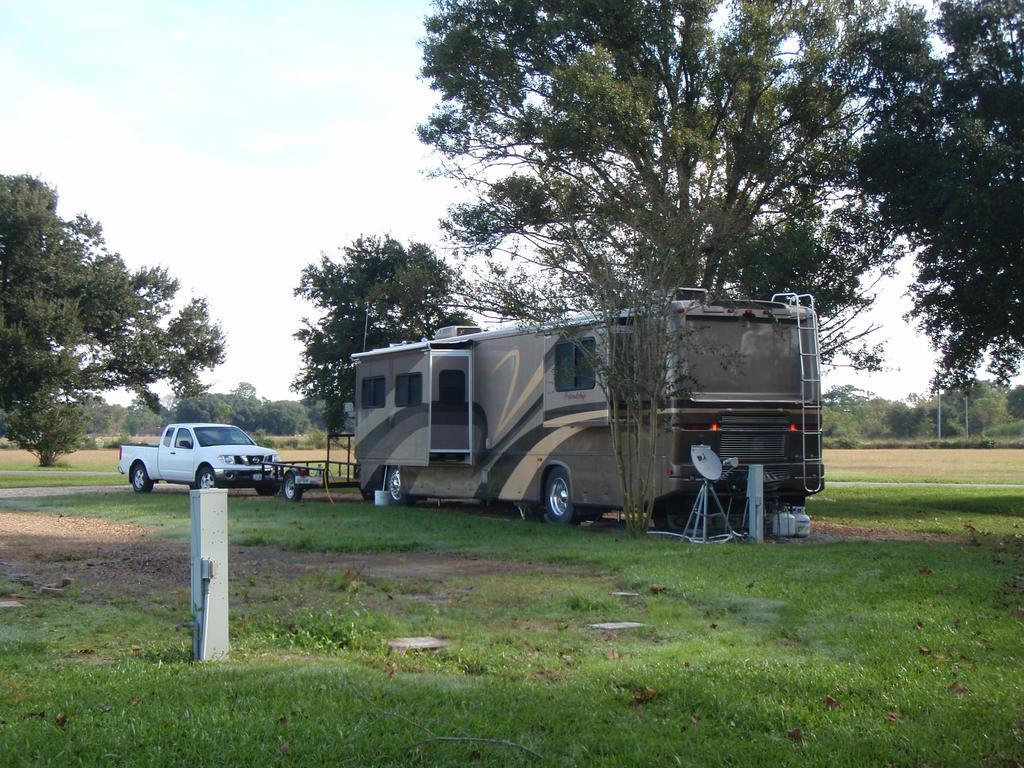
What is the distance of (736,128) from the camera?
22.0 m

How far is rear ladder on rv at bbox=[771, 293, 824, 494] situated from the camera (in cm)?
1529

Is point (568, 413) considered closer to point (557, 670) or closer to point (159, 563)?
point (159, 563)

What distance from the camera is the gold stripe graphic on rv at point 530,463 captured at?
16989 millimetres

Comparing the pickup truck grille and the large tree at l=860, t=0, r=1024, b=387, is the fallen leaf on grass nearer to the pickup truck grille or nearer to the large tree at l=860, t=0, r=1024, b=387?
the large tree at l=860, t=0, r=1024, b=387

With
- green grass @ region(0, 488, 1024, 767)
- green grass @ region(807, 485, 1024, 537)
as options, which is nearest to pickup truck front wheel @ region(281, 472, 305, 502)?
green grass @ region(807, 485, 1024, 537)

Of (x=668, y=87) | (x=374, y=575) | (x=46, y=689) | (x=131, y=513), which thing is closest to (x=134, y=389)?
(x=131, y=513)

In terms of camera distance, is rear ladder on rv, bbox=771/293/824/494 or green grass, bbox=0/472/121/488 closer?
rear ladder on rv, bbox=771/293/824/494

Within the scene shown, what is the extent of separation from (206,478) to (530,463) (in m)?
9.59

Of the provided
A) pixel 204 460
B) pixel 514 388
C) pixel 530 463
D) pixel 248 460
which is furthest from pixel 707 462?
pixel 204 460

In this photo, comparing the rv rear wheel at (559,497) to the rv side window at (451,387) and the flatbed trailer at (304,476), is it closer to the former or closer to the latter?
the rv side window at (451,387)

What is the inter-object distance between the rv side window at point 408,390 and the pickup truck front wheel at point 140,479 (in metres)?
8.52

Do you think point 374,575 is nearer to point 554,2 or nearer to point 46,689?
point 46,689

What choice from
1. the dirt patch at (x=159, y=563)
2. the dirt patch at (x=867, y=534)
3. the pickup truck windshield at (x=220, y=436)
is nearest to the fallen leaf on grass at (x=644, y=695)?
the dirt patch at (x=159, y=563)

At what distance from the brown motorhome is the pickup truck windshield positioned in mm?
4388
